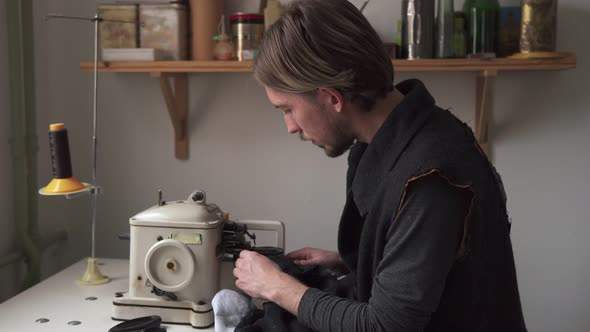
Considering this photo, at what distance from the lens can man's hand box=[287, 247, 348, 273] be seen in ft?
5.93

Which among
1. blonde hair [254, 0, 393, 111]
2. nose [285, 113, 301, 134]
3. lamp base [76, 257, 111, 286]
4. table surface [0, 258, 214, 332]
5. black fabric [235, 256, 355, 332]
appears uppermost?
blonde hair [254, 0, 393, 111]

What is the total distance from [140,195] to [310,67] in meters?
1.35

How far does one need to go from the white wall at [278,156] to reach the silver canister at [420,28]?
182 millimetres

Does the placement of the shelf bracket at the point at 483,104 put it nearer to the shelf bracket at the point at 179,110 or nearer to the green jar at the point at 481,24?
the green jar at the point at 481,24

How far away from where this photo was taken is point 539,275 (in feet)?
7.62

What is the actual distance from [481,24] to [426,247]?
112cm

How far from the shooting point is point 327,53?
1297 millimetres

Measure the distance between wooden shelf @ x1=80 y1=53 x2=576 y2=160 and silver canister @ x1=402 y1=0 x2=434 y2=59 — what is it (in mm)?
48

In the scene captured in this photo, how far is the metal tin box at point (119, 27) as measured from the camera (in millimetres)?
2207

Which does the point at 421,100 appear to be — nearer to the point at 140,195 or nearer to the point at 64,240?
the point at 140,195

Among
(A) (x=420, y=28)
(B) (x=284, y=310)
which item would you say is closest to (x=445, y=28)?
(A) (x=420, y=28)

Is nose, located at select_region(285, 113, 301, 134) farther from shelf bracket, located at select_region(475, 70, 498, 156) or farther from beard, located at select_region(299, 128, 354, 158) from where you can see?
shelf bracket, located at select_region(475, 70, 498, 156)

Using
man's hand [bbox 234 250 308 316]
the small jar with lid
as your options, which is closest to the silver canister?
the small jar with lid

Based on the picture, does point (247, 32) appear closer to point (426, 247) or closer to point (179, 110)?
point (179, 110)
